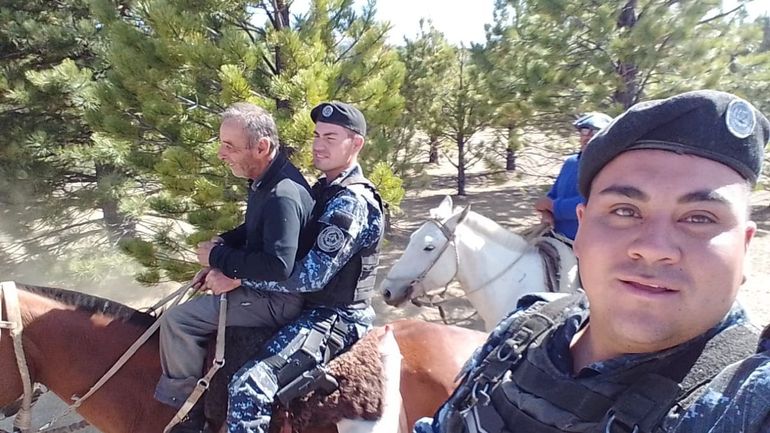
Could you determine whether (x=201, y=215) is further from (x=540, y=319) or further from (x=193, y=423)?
(x=540, y=319)

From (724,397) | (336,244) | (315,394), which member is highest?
(724,397)

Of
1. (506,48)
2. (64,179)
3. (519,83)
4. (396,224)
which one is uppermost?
(506,48)

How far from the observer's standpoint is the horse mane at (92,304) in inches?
108

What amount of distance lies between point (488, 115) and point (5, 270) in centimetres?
921

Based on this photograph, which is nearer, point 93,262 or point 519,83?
point 93,262

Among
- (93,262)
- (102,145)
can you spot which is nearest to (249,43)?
(102,145)

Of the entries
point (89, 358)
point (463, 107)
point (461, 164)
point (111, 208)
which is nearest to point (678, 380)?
point (89, 358)

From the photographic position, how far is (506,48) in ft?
35.6

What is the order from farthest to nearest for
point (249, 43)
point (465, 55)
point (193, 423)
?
point (465, 55)
point (249, 43)
point (193, 423)

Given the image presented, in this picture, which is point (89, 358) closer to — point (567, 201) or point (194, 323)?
point (194, 323)

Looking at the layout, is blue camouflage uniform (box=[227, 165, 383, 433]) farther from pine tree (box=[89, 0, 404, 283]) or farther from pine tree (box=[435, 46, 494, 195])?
pine tree (box=[435, 46, 494, 195])

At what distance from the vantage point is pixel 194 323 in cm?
250

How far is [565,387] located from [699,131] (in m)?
0.50

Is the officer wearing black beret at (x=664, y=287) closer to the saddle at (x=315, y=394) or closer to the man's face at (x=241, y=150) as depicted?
the saddle at (x=315, y=394)
